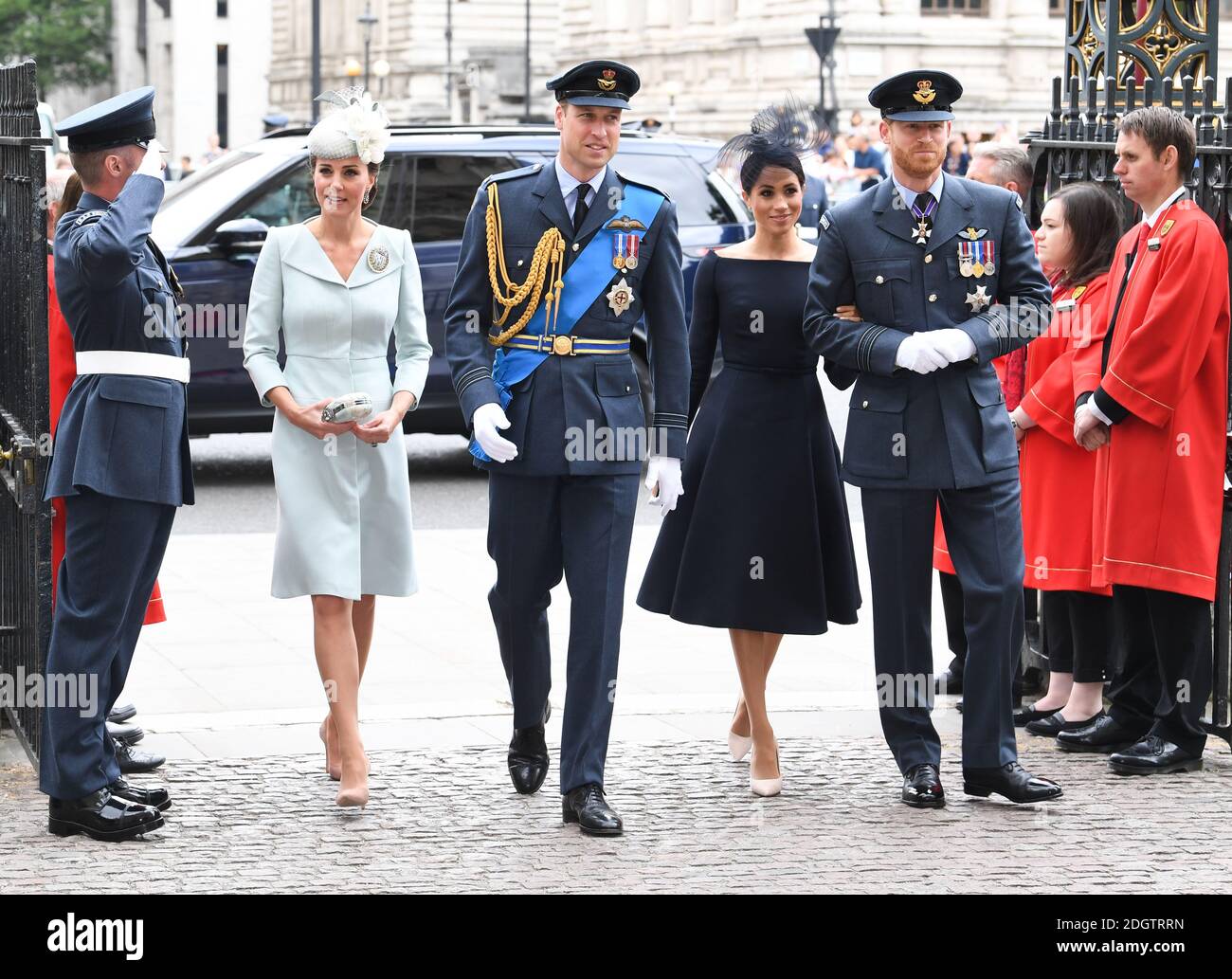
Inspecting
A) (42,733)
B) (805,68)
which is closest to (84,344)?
(42,733)

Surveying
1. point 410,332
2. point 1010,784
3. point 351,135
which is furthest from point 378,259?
point 1010,784

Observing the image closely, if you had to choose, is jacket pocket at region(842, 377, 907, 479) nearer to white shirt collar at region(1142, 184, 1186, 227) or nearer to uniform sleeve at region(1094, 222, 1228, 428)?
uniform sleeve at region(1094, 222, 1228, 428)

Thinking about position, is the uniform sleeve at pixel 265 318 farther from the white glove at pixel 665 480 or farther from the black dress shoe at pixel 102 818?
the black dress shoe at pixel 102 818

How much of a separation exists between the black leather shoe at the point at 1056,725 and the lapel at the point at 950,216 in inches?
67.3

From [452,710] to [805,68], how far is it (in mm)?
46520

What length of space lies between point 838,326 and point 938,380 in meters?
0.33

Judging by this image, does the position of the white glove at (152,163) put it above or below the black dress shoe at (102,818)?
above

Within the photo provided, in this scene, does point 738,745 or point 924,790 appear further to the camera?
point 738,745

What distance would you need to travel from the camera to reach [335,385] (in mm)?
5859

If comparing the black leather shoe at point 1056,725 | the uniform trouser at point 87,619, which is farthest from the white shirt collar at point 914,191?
the uniform trouser at point 87,619

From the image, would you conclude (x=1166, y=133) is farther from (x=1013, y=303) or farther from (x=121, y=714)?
(x=121, y=714)

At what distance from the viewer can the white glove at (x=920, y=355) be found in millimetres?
5816

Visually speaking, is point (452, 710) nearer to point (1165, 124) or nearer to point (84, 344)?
point (84, 344)
